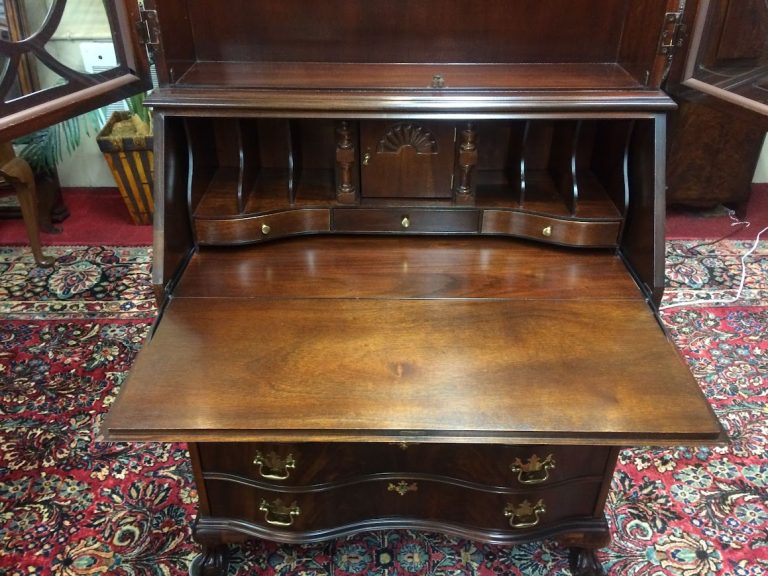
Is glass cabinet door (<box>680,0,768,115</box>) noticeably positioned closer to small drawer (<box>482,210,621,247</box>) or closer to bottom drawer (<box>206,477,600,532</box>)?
small drawer (<box>482,210,621,247</box>)

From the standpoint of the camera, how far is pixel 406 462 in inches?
44.9

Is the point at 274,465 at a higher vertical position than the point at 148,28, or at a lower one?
lower

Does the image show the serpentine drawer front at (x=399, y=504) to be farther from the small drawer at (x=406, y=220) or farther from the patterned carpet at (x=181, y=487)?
the small drawer at (x=406, y=220)

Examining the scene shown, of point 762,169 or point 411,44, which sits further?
point 762,169

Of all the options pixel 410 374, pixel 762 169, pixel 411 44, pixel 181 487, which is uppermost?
pixel 411 44

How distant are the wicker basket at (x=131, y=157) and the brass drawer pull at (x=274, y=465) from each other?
1.72 m

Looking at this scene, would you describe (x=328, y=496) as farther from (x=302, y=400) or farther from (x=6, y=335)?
(x=6, y=335)

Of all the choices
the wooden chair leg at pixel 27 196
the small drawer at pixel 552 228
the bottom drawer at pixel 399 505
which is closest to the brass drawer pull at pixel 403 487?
the bottom drawer at pixel 399 505

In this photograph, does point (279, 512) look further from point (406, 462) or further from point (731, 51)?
point (731, 51)

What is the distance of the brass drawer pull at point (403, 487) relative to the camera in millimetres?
1181

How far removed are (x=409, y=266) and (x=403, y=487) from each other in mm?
428

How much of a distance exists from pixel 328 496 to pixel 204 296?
442mm

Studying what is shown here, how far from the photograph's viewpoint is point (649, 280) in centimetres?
117

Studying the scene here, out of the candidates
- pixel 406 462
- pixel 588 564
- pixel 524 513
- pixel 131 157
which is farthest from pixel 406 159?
pixel 131 157
